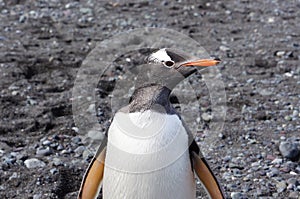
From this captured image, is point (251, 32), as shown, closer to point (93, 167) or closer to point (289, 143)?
point (289, 143)

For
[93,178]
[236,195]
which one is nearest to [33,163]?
[93,178]

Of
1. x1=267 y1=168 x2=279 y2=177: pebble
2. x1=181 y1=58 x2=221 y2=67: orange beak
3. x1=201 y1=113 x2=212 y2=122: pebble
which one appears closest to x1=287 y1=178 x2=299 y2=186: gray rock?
x1=267 y1=168 x2=279 y2=177: pebble

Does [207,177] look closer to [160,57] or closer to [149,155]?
[149,155]

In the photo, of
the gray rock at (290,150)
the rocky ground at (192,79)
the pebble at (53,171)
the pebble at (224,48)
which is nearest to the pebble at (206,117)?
the rocky ground at (192,79)

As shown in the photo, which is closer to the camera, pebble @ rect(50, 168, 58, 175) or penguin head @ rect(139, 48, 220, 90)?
penguin head @ rect(139, 48, 220, 90)

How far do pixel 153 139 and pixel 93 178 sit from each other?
54cm

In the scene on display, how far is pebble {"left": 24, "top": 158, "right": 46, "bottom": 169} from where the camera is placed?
171 inches

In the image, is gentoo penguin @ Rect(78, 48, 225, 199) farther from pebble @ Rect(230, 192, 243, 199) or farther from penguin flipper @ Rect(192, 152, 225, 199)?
pebble @ Rect(230, 192, 243, 199)

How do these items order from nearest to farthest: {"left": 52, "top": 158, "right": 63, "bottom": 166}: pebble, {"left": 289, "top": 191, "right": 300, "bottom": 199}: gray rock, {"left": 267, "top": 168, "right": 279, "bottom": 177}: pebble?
1. {"left": 289, "top": 191, "right": 300, "bottom": 199}: gray rock
2. {"left": 267, "top": 168, "right": 279, "bottom": 177}: pebble
3. {"left": 52, "top": 158, "right": 63, "bottom": 166}: pebble

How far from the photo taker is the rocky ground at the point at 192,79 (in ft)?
14.1

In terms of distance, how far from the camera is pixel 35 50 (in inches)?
255

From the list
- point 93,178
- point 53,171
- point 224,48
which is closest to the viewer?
point 93,178

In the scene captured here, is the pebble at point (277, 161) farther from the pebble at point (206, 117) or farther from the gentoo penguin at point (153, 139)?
the gentoo penguin at point (153, 139)

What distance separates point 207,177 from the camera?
329 cm
